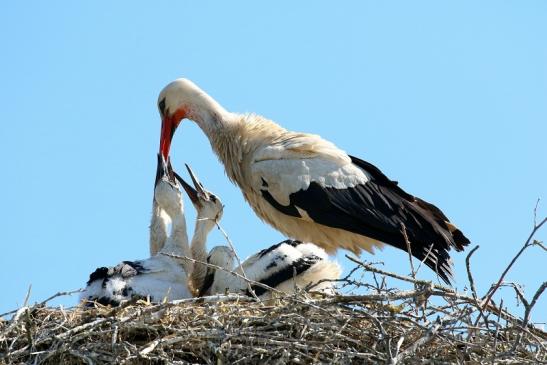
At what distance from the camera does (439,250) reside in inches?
321

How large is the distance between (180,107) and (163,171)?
51 centimetres

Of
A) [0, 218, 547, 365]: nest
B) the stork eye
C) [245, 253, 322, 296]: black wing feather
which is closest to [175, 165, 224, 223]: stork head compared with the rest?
the stork eye

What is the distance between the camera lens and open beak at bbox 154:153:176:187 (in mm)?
8977

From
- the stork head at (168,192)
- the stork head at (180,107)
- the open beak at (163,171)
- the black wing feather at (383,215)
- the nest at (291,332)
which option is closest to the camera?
the nest at (291,332)

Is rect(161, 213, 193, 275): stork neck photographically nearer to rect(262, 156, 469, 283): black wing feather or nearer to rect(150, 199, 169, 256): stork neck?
rect(150, 199, 169, 256): stork neck

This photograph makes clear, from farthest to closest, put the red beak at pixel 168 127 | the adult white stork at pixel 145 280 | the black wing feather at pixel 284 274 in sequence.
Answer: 1. the red beak at pixel 168 127
2. the black wing feather at pixel 284 274
3. the adult white stork at pixel 145 280

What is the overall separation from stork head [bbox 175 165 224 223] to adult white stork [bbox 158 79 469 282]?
19 centimetres

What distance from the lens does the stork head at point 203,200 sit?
8.70m

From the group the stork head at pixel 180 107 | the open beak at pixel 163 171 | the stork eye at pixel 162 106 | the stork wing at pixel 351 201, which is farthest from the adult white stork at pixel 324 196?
the stork eye at pixel 162 106

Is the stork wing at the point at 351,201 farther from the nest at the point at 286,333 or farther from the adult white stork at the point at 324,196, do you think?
the nest at the point at 286,333

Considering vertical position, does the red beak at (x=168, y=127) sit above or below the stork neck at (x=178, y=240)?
above

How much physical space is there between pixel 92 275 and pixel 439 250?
2024 mm

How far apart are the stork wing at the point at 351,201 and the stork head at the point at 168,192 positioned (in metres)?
0.51

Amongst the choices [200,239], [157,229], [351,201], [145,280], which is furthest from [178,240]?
[351,201]
